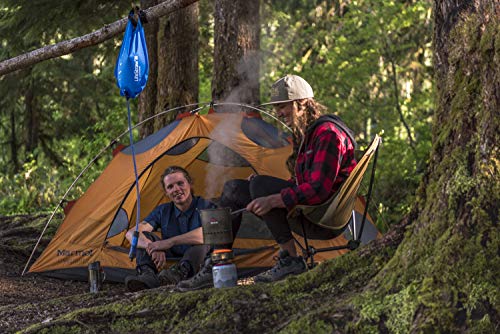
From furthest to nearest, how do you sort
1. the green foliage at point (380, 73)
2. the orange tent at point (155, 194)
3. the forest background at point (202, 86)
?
the green foliage at point (380, 73), the forest background at point (202, 86), the orange tent at point (155, 194)

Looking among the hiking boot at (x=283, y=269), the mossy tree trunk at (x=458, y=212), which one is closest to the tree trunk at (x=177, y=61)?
the hiking boot at (x=283, y=269)

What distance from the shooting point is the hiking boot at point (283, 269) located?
4375mm

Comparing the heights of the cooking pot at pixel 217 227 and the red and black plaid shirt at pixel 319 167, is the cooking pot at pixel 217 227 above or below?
below

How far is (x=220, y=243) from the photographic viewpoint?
166 inches

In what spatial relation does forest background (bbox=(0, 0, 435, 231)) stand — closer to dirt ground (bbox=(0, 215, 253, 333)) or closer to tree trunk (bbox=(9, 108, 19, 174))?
tree trunk (bbox=(9, 108, 19, 174))

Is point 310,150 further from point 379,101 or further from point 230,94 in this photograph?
point 379,101

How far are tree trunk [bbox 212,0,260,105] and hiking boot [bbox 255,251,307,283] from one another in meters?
3.77

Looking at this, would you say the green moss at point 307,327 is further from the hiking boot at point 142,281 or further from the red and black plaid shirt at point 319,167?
the hiking boot at point 142,281

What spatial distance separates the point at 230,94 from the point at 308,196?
3758 mm

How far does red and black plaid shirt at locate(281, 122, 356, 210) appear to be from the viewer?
4.48 meters

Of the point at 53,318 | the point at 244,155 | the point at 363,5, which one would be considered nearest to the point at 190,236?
the point at 244,155

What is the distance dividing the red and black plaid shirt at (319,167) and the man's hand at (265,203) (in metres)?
0.03

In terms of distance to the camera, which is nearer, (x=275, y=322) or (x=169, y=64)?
(x=275, y=322)

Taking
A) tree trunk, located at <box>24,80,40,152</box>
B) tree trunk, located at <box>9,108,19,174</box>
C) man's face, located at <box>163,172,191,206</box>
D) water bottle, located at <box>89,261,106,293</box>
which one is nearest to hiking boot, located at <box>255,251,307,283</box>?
man's face, located at <box>163,172,191,206</box>
